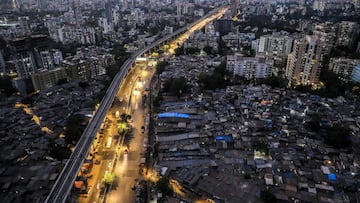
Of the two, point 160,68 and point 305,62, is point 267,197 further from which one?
point 160,68

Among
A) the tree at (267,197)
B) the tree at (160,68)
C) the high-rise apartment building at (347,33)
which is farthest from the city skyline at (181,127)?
the high-rise apartment building at (347,33)

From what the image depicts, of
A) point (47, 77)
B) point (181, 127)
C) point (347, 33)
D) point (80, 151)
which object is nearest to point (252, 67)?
point (181, 127)

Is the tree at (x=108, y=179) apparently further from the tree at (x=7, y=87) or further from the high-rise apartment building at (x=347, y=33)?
the high-rise apartment building at (x=347, y=33)

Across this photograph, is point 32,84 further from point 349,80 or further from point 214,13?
point 214,13

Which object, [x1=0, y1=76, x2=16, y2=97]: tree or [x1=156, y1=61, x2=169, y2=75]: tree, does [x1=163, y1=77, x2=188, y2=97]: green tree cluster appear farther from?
[x1=0, y1=76, x2=16, y2=97]: tree

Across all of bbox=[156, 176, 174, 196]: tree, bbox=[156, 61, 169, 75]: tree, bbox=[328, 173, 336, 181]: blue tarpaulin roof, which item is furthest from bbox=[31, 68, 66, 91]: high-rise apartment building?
bbox=[328, 173, 336, 181]: blue tarpaulin roof
